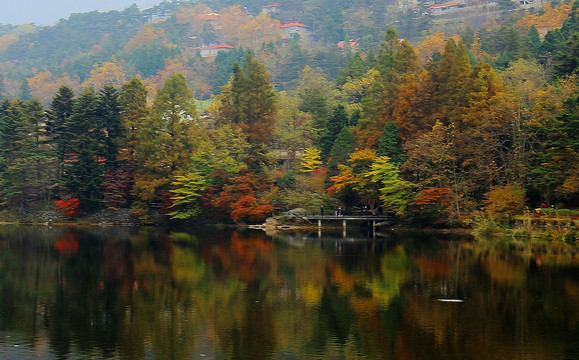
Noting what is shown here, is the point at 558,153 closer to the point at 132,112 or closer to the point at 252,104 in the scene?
the point at 252,104

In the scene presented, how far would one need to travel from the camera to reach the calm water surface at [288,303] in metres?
14.8

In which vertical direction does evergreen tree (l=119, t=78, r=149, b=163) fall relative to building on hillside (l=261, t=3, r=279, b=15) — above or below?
below

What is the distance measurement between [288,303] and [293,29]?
14129 cm

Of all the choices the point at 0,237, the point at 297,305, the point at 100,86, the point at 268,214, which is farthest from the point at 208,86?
the point at 297,305

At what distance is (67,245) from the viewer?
3528 centimetres

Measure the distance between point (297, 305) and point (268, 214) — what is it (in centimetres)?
3124

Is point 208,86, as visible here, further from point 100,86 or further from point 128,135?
point 128,135

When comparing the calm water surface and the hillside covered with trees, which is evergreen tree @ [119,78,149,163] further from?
the calm water surface

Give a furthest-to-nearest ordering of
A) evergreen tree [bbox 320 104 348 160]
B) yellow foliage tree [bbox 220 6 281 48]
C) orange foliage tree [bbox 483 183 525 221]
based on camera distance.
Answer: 1. yellow foliage tree [bbox 220 6 281 48]
2. evergreen tree [bbox 320 104 348 160]
3. orange foliage tree [bbox 483 183 525 221]

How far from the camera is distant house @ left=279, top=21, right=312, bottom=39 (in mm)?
155125

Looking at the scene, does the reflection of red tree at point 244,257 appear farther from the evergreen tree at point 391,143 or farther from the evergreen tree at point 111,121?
the evergreen tree at point 111,121

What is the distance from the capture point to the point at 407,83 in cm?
4991

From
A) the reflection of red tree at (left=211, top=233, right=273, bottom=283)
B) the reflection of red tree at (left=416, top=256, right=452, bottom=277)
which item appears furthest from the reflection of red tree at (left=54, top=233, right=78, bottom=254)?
the reflection of red tree at (left=416, top=256, right=452, bottom=277)

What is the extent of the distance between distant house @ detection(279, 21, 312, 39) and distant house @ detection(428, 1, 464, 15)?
33395 mm
